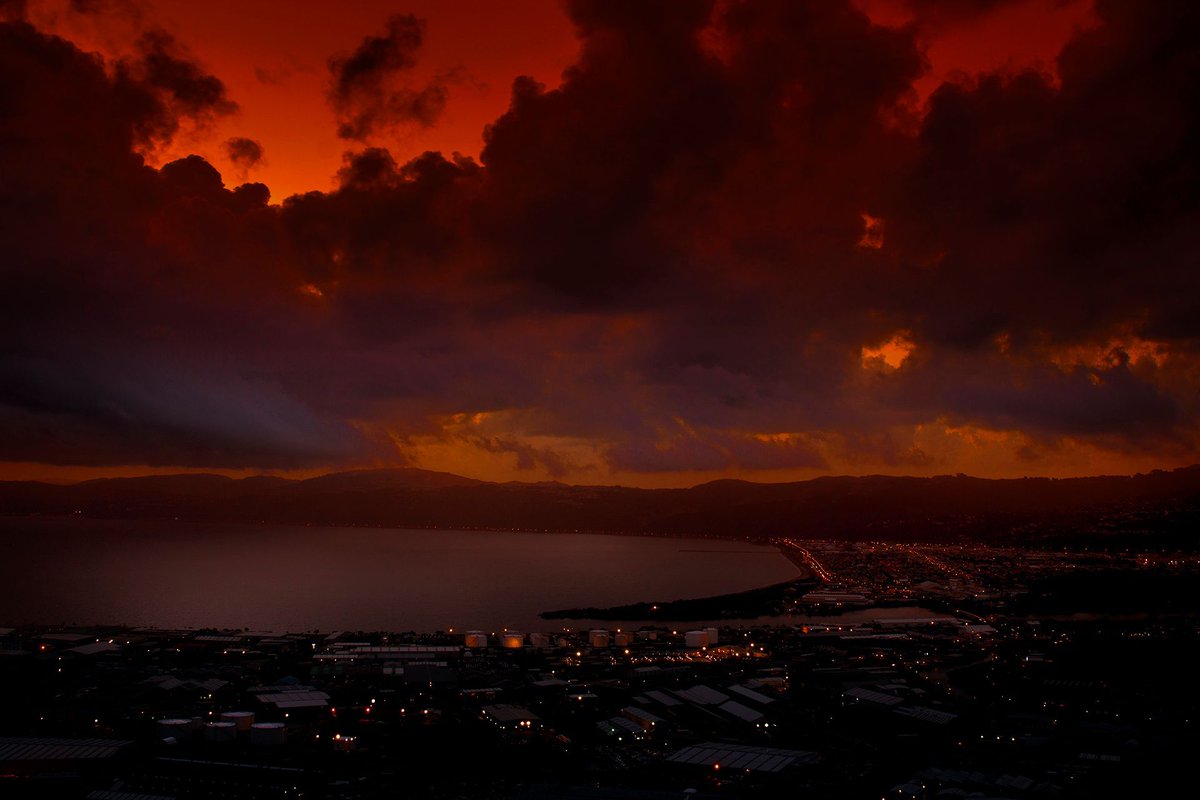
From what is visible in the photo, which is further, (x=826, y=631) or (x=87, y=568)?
(x=87, y=568)

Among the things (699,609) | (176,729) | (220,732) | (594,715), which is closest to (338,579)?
(699,609)

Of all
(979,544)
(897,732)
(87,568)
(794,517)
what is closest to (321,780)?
(897,732)

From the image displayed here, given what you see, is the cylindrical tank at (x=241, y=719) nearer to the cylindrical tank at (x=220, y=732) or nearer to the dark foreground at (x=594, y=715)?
the dark foreground at (x=594, y=715)

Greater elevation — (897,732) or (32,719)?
(32,719)

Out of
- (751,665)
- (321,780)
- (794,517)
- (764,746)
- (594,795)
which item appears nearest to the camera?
(594,795)

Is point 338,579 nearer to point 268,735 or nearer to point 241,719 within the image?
point 241,719

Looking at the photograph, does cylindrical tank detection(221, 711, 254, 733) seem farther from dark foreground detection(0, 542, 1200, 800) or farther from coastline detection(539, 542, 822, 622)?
coastline detection(539, 542, 822, 622)

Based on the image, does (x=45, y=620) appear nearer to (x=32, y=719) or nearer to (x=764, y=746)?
(x=32, y=719)

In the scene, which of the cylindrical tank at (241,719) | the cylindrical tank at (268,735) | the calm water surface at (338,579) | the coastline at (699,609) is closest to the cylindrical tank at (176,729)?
the cylindrical tank at (241,719)
